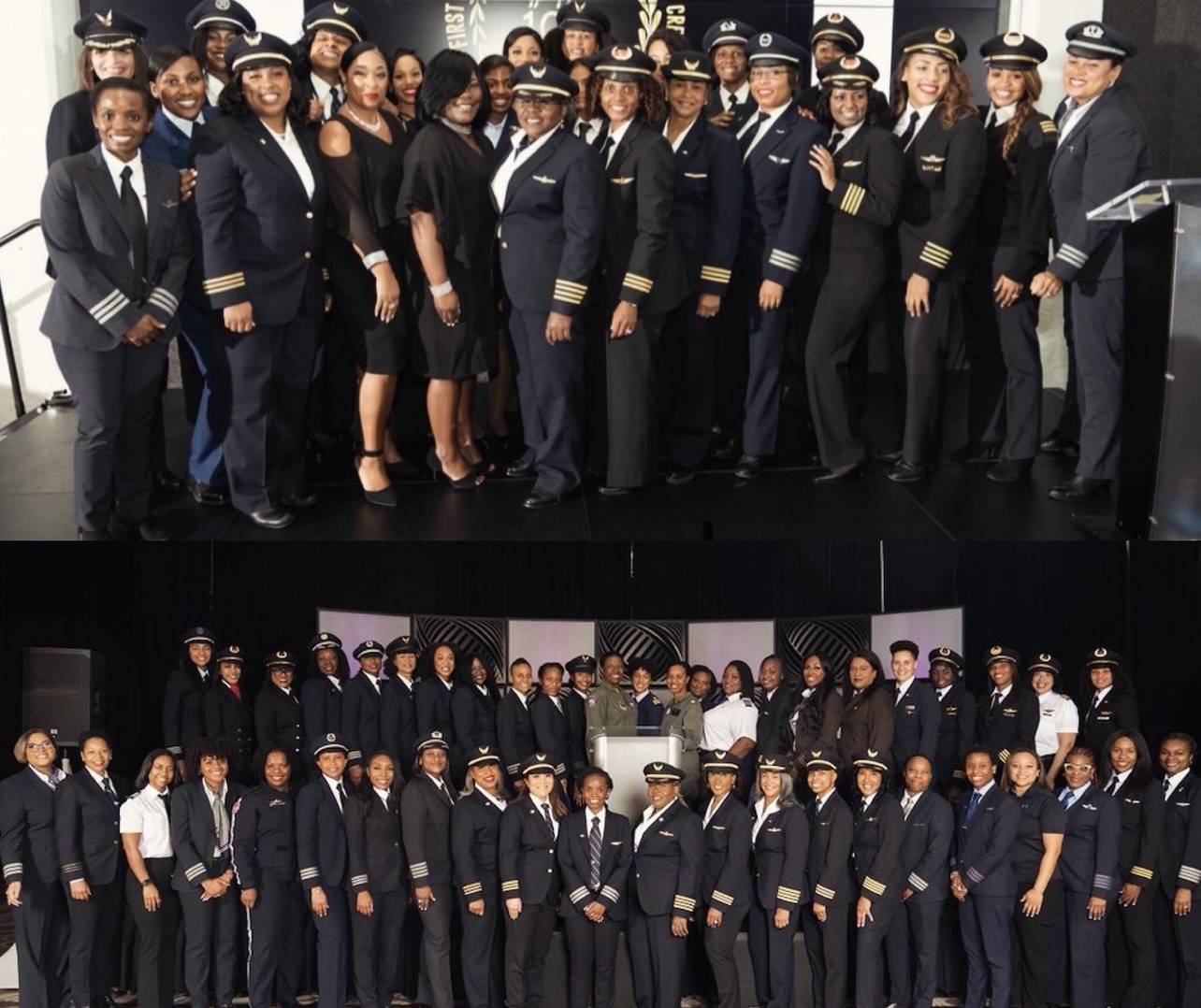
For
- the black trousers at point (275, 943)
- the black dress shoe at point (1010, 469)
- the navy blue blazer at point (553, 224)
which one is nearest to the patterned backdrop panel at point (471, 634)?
the black trousers at point (275, 943)

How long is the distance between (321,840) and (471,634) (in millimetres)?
2751

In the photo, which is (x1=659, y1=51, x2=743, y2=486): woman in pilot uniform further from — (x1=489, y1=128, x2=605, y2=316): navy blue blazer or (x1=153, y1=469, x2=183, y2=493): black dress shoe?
(x1=153, y1=469, x2=183, y2=493): black dress shoe

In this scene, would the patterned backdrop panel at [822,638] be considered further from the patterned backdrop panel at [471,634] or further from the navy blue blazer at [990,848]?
the navy blue blazer at [990,848]

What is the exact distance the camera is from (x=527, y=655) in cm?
818

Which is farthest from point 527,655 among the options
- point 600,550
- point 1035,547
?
point 1035,547

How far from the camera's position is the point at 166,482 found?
540cm

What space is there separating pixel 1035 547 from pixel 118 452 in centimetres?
559

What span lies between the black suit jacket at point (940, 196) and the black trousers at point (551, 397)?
1.36 metres

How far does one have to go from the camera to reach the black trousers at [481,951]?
5445 millimetres

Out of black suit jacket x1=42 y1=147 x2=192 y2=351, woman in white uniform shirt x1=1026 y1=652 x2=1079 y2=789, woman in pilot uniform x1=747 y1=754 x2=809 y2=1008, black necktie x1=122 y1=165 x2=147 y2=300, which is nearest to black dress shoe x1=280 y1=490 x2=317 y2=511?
black suit jacket x1=42 y1=147 x2=192 y2=351

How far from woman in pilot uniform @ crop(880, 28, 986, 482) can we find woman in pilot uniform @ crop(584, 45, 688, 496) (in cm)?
94

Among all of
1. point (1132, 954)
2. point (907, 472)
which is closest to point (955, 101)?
point (907, 472)

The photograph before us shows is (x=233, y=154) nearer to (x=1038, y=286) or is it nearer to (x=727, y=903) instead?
(x=1038, y=286)

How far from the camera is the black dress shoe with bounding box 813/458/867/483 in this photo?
5484 mm
